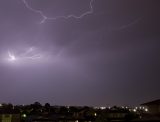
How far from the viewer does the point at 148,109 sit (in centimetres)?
3975

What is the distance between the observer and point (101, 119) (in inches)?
1073

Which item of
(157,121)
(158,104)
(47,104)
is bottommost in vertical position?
(157,121)

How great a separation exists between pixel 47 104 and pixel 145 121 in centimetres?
6077

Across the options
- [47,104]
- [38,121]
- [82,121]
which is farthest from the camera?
[47,104]

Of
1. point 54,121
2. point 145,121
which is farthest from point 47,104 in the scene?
point 145,121

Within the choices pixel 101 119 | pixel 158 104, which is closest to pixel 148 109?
pixel 158 104

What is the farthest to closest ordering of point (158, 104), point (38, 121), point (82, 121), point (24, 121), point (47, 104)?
point (47, 104) < point (158, 104) < point (24, 121) < point (82, 121) < point (38, 121)

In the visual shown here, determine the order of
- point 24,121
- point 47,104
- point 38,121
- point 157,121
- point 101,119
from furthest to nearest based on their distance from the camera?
point 47,104 → point 24,121 → point 38,121 → point 101,119 → point 157,121

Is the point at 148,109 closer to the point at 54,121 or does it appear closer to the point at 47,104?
the point at 54,121

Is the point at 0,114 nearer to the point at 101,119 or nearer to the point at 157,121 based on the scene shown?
the point at 101,119

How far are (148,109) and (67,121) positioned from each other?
Answer: 11975 mm

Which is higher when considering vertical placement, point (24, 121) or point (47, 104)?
point (47, 104)

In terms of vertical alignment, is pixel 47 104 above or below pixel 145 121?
above

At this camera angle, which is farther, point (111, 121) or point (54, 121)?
point (54, 121)
